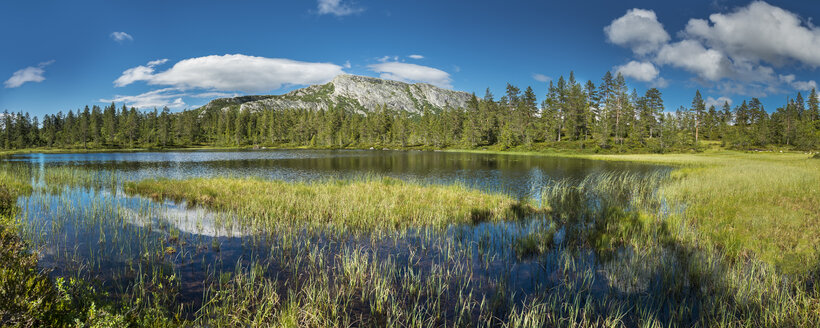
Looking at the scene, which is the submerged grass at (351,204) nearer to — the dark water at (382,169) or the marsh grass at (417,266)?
the marsh grass at (417,266)

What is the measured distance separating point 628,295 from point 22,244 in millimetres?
14547

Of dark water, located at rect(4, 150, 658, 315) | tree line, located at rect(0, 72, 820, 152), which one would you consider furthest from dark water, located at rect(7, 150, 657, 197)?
tree line, located at rect(0, 72, 820, 152)

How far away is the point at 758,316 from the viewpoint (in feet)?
24.3

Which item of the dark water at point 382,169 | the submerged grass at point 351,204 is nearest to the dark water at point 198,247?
the submerged grass at point 351,204

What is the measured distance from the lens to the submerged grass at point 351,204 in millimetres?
15625

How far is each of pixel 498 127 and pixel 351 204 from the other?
118 m

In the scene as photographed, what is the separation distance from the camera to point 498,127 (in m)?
128

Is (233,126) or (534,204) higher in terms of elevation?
(233,126)

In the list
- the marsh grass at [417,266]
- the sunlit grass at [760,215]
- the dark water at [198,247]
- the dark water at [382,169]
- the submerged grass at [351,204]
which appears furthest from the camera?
the dark water at [382,169]

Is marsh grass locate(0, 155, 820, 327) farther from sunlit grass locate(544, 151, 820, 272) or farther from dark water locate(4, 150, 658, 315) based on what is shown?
sunlit grass locate(544, 151, 820, 272)

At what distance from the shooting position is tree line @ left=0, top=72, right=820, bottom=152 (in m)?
102

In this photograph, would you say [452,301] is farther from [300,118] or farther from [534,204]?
[300,118]

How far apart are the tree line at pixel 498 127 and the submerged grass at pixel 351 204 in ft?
286

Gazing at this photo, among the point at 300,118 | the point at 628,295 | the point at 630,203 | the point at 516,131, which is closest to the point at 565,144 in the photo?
the point at 516,131
